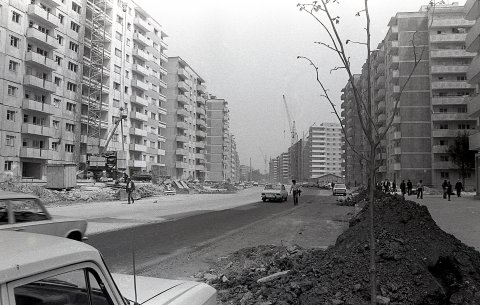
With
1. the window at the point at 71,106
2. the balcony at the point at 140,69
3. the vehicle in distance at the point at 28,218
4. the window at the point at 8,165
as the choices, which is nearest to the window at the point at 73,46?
the window at the point at 71,106

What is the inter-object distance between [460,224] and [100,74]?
52.2 m

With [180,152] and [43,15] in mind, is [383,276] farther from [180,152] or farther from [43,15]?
[180,152]

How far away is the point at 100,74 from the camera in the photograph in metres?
56.9

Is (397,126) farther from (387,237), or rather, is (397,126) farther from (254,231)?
(387,237)

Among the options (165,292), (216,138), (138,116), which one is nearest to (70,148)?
(138,116)

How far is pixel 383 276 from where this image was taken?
515 cm

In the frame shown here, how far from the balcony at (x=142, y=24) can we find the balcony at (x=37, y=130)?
29170 mm

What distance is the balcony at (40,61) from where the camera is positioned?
1698 inches

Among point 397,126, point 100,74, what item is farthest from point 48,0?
point 397,126

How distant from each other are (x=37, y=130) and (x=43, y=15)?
506 inches

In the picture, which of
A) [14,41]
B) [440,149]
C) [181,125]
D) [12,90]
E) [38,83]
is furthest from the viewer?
[181,125]

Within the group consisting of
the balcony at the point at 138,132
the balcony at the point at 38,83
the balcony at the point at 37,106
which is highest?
the balcony at the point at 38,83

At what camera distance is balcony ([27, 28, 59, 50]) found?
43531 mm

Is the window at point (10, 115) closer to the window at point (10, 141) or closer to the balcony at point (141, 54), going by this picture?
the window at point (10, 141)
